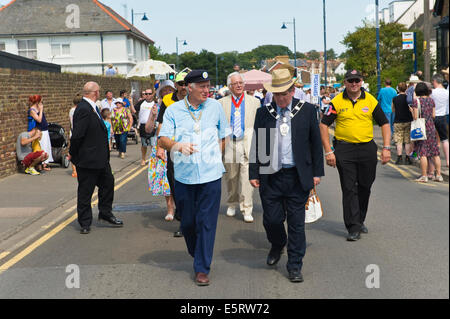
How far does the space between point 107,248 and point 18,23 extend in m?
59.1

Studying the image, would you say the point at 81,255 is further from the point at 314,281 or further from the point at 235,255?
the point at 314,281

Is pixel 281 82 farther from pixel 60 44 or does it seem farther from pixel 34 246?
pixel 60 44

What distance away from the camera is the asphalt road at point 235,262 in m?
5.46

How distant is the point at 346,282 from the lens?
5.62 metres

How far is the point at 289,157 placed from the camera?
591 centimetres

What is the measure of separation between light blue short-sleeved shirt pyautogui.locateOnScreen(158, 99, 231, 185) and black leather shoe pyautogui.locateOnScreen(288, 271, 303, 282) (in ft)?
3.69

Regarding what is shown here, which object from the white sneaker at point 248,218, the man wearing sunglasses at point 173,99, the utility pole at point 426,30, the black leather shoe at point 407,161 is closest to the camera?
the man wearing sunglasses at point 173,99

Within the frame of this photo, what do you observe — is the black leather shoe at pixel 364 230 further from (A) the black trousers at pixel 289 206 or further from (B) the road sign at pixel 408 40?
(B) the road sign at pixel 408 40

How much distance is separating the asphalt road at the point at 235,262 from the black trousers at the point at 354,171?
0.31 meters

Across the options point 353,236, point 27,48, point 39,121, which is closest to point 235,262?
point 353,236

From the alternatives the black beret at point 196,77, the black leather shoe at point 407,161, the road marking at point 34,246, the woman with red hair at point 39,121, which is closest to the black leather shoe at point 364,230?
the black beret at point 196,77

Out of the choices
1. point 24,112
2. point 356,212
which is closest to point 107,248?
point 356,212

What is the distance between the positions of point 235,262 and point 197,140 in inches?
58.0

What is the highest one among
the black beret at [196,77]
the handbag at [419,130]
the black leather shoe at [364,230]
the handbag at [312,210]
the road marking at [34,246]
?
the black beret at [196,77]
